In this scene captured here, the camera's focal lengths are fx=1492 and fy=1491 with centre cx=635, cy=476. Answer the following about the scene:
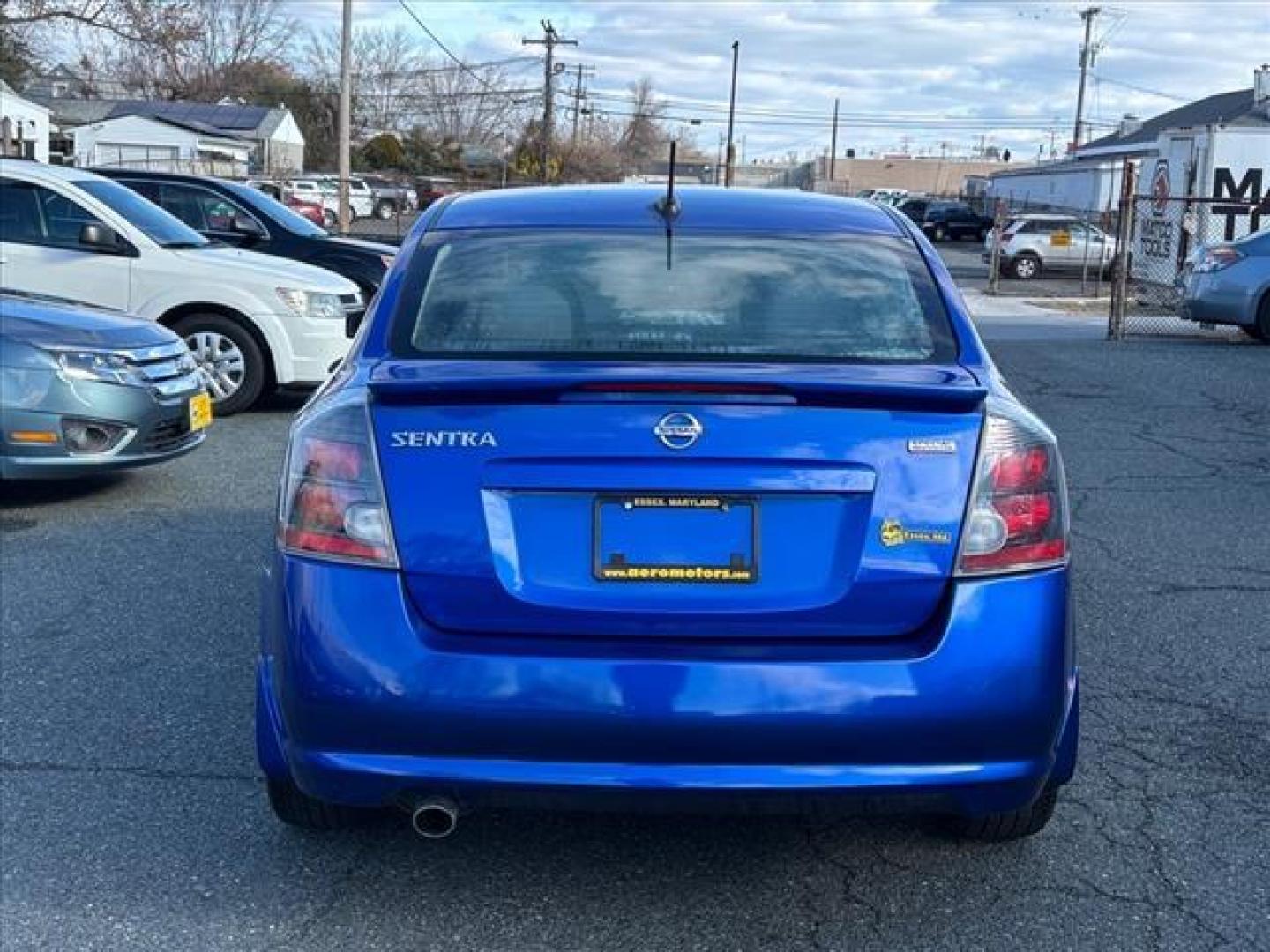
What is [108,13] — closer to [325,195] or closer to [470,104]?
[325,195]

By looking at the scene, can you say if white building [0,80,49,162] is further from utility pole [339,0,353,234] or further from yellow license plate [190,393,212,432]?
yellow license plate [190,393,212,432]

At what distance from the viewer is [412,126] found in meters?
83.9

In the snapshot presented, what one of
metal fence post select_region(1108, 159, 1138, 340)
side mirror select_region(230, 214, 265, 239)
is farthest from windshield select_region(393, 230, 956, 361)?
metal fence post select_region(1108, 159, 1138, 340)

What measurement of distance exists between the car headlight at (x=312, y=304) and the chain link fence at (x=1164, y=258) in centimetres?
1038

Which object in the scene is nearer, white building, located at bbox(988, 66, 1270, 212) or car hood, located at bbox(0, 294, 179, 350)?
Answer: car hood, located at bbox(0, 294, 179, 350)

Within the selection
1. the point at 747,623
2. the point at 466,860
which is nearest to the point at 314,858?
the point at 466,860

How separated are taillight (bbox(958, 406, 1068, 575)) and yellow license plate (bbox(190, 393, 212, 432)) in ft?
18.6

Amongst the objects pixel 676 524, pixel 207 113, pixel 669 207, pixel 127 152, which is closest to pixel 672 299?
pixel 669 207

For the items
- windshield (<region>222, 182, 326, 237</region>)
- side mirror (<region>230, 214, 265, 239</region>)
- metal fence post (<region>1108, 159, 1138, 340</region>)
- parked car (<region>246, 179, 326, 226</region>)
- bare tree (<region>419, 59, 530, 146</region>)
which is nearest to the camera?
side mirror (<region>230, 214, 265, 239</region>)

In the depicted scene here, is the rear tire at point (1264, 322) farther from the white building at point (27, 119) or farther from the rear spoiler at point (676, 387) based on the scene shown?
the white building at point (27, 119)

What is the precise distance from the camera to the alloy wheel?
10656 mm

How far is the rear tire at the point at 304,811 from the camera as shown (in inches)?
142

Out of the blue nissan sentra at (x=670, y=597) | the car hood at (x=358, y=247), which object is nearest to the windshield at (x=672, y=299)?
the blue nissan sentra at (x=670, y=597)

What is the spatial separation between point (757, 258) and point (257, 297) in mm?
7398
